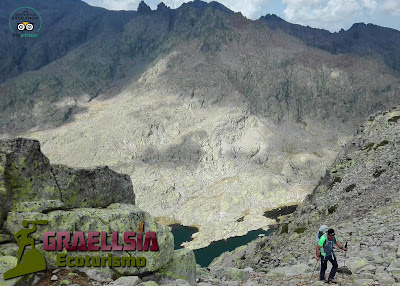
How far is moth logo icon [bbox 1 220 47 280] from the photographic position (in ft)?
40.2

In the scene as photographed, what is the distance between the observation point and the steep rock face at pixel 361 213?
1888cm

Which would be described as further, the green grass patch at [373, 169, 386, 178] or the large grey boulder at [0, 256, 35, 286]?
the green grass patch at [373, 169, 386, 178]

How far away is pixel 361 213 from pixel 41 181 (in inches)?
1191

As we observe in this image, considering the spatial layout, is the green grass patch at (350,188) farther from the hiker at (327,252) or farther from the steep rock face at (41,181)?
the steep rock face at (41,181)

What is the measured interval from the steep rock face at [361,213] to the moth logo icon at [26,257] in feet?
48.7

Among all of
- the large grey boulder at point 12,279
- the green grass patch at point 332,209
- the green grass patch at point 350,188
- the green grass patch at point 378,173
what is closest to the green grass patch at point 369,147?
the green grass patch at point 378,173

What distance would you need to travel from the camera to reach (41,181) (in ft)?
53.4

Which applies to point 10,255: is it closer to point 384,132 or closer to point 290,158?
point 384,132

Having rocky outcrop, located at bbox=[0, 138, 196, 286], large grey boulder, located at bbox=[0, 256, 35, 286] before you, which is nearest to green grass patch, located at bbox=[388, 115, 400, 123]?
rocky outcrop, located at bbox=[0, 138, 196, 286]

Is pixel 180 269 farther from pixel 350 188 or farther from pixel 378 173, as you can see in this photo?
pixel 378 173

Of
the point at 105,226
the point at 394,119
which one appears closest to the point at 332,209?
the point at 394,119

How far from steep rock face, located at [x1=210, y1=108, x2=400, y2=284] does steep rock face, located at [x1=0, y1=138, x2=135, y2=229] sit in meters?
15.2

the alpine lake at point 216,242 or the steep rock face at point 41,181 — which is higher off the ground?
the steep rock face at point 41,181

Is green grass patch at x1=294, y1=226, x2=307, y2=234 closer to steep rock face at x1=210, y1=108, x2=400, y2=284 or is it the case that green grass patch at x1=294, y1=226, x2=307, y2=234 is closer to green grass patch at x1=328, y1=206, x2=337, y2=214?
steep rock face at x1=210, y1=108, x2=400, y2=284
